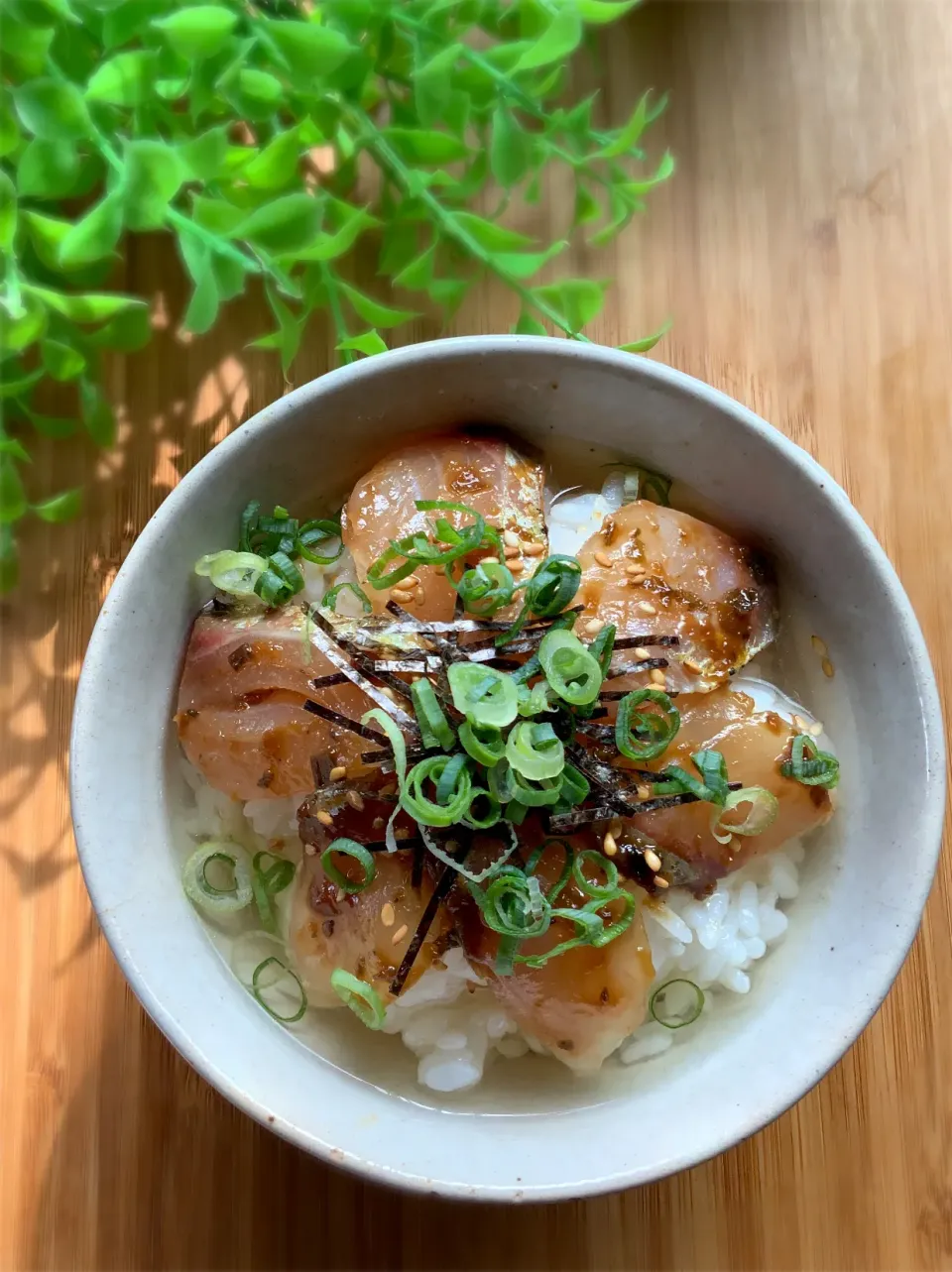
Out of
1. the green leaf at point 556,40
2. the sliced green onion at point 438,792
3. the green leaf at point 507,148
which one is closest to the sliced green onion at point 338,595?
the sliced green onion at point 438,792

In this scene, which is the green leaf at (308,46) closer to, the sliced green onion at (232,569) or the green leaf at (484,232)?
the green leaf at (484,232)

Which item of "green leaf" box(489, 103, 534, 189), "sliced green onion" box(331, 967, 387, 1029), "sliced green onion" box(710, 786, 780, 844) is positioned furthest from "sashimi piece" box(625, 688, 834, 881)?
"green leaf" box(489, 103, 534, 189)

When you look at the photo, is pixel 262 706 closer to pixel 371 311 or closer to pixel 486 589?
pixel 486 589

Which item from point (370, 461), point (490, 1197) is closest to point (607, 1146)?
point (490, 1197)

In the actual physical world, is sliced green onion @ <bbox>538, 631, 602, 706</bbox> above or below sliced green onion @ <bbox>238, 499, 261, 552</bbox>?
above

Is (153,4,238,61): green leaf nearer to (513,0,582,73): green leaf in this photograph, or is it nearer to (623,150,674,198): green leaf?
(513,0,582,73): green leaf
